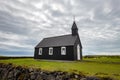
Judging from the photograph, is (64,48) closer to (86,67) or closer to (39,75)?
(86,67)

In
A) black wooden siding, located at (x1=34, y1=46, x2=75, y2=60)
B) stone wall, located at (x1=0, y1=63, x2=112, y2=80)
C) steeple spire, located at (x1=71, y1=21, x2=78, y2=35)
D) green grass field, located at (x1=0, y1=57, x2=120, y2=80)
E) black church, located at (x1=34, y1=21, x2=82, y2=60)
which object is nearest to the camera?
stone wall, located at (x1=0, y1=63, x2=112, y2=80)

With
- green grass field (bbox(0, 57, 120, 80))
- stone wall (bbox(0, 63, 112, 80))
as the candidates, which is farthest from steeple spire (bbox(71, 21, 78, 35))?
stone wall (bbox(0, 63, 112, 80))

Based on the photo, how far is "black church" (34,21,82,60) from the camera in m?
27.2

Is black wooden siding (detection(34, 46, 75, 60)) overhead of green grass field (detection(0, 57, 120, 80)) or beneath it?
overhead

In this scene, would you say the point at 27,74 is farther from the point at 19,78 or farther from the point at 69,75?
the point at 69,75

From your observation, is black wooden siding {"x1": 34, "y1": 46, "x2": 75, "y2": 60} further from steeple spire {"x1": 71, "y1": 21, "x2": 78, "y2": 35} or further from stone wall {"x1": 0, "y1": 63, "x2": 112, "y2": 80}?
stone wall {"x1": 0, "y1": 63, "x2": 112, "y2": 80}

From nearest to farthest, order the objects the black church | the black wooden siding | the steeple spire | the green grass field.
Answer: the green grass field < the black wooden siding < the black church < the steeple spire

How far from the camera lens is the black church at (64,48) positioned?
27209 mm

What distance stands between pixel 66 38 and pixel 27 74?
16788 millimetres

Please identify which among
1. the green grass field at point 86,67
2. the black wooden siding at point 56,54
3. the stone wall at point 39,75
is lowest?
the stone wall at point 39,75

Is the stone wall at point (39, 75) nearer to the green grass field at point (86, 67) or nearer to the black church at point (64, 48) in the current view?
the green grass field at point (86, 67)

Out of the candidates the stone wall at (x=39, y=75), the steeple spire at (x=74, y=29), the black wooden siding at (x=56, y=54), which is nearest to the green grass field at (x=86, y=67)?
the stone wall at (x=39, y=75)

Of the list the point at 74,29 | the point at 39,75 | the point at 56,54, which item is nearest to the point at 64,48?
the point at 56,54

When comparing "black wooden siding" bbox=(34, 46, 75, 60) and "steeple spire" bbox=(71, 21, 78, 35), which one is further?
"steeple spire" bbox=(71, 21, 78, 35)
